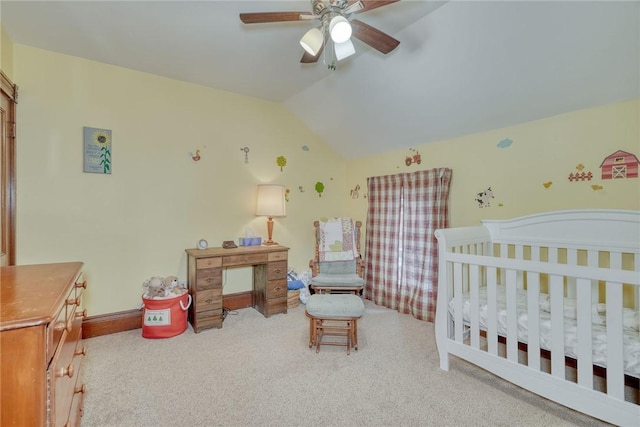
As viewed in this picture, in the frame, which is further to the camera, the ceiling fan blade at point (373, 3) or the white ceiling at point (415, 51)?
the white ceiling at point (415, 51)

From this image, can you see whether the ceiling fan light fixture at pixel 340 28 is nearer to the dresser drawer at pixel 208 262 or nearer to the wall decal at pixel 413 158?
the wall decal at pixel 413 158

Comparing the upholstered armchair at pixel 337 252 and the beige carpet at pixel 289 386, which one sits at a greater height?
the upholstered armchair at pixel 337 252

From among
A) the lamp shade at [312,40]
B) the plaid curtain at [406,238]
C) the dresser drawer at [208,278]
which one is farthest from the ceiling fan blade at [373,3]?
the dresser drawer at [208,278]

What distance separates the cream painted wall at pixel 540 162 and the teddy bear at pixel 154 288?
9.65 feet

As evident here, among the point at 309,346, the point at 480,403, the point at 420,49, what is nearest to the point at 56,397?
the point at 309,346

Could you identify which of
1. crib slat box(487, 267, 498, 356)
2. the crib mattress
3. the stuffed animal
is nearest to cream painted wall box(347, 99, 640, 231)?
the crib mattress

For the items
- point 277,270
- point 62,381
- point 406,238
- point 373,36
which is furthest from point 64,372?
point 406,238

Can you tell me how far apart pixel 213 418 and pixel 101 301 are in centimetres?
181

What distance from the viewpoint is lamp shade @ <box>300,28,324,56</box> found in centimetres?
159

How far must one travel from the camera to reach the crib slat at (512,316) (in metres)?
1.73

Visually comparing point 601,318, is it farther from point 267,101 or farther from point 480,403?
point 267,101

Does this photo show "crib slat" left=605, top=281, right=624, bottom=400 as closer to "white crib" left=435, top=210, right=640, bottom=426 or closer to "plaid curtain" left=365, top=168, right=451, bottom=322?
"white crib" left=435, top=210, right=640, bottom=426

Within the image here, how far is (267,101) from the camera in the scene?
11.7 feet

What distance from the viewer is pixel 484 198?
269cm
